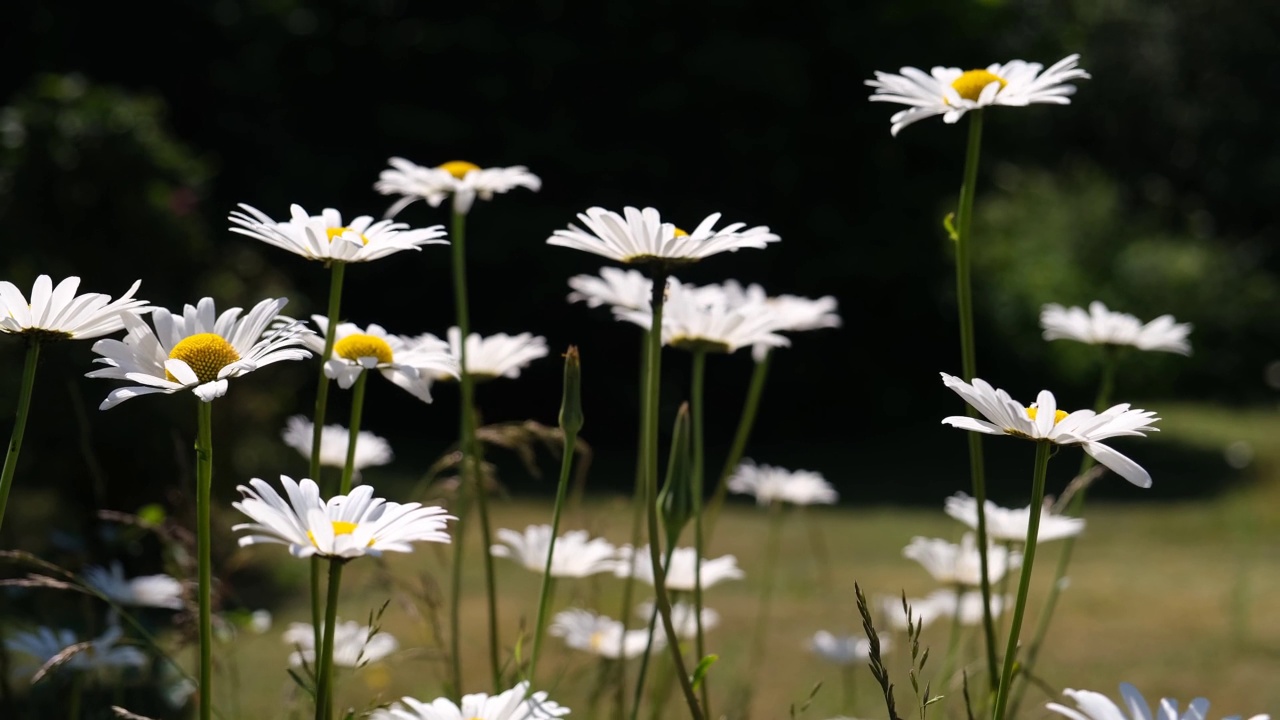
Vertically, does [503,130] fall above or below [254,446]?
above

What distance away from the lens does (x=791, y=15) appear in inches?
425

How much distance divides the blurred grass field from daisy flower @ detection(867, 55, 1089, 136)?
84 centimetres

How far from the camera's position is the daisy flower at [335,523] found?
963 millimetres

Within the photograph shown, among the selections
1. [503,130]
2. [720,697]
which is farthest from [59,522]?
[503,130]

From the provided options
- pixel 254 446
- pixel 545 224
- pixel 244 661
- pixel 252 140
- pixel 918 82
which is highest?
pixel 252 140

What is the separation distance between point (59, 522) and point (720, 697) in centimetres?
292

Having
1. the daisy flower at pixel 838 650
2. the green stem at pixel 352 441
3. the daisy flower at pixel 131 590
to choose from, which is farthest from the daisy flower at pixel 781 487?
the green stem at pixel 352 441

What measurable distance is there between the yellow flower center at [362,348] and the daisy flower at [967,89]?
647 mm

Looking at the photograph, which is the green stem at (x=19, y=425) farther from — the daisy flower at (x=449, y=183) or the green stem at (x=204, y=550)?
the daisy flower at (x=449, y=183)

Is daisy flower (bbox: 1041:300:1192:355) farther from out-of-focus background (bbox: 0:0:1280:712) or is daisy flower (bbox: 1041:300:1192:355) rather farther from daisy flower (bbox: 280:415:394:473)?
out-of-focus background (bbox: 0:0:1280:712)

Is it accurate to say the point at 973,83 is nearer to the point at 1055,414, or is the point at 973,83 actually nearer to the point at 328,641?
the point at 1055,414

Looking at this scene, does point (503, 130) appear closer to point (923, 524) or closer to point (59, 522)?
point (923, 524)

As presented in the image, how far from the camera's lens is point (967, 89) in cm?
153

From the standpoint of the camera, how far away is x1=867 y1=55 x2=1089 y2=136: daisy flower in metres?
1.50
